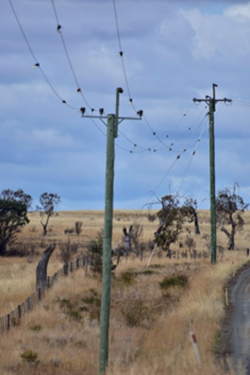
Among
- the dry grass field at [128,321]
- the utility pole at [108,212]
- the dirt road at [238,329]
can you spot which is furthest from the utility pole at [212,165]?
the utility pole at [108,212]

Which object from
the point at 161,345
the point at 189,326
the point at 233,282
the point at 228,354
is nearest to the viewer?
the point at 228,354

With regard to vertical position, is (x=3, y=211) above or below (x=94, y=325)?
above

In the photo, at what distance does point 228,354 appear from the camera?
17.2m

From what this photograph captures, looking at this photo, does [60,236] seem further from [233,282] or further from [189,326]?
[189,326]

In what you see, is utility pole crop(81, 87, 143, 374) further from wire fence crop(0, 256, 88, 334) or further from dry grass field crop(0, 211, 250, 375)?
wire fence crop(0, 256, 88, 334)

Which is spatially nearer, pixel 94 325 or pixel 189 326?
pixel 189 326

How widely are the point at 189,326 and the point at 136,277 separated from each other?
45.0ft

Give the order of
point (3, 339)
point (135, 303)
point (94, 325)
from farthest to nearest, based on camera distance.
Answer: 1. point (135, 303)
2. point (94, 325)
3. point (3, 339)

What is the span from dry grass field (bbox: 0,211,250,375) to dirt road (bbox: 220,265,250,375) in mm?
387

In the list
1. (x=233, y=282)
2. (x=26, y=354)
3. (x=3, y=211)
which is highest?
(x=3, y=211)

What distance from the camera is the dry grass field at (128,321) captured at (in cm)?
→ 1791

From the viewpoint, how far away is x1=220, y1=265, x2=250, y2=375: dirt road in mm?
16781

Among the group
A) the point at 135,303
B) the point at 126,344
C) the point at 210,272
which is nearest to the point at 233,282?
the point at 210,272

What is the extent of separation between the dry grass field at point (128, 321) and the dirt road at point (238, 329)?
387mm
